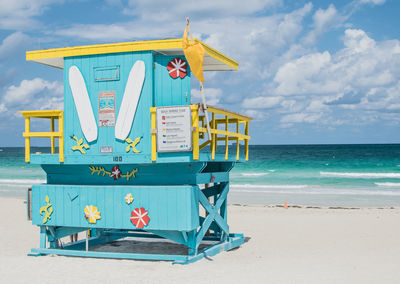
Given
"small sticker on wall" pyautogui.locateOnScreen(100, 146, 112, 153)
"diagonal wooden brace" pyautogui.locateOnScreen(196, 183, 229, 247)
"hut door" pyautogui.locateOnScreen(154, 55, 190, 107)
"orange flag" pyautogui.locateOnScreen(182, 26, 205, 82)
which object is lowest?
"diagonal wooden brace" pyautogui.locateOnScreen(196, 183, 229, 247)

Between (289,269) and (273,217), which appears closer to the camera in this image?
(289,269)

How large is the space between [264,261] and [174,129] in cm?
317

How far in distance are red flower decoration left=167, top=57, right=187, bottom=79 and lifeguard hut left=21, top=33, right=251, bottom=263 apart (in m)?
0.02

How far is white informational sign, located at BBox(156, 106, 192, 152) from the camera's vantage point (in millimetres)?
9195

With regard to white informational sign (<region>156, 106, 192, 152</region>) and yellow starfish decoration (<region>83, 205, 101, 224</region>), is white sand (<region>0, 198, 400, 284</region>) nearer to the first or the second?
yellow starfish decoration (<region>83, 205, 101, 224</region>)

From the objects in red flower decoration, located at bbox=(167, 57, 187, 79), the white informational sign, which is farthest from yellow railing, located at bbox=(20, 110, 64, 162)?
red flower decoration, located at bbox=(167, 57, 187, 79)

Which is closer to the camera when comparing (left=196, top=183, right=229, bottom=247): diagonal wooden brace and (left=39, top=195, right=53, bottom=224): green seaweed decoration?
(left=196, top=183, right=229, bottom=247): diagonal wooden brace

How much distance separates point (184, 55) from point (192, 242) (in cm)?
331

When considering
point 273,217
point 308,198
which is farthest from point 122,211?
point 308,198

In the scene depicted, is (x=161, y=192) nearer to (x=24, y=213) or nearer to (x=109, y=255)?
(x=109, y=255)

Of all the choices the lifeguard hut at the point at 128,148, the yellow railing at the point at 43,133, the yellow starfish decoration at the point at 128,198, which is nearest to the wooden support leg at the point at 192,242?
the lifeguard hut at the point at 128,148

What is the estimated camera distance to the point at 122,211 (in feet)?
32.3

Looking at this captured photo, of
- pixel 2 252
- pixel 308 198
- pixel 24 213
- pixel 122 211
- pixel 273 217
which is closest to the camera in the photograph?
pixel 122 211

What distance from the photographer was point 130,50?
977 cm
